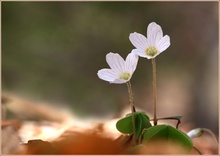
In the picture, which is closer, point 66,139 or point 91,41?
point 66,139

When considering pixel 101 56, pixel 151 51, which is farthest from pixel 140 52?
pixel 101 56

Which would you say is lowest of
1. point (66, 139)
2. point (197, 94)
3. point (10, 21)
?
point (66, 139)

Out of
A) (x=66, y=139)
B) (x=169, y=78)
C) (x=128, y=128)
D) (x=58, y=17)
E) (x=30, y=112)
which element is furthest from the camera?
(x=169, y=78)

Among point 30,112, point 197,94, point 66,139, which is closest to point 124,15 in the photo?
point 197,94

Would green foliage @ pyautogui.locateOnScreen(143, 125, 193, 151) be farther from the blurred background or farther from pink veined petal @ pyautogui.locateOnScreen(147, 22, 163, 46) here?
the blurred background

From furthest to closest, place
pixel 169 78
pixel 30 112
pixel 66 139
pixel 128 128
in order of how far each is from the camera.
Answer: pixel 169 78 < pixel 30 112 < pixel 128 128 < pixel 66 139

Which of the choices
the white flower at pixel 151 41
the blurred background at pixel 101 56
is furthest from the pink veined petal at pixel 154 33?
the blurred background at pixel 101 56

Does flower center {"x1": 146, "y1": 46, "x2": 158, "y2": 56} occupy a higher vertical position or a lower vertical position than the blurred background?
lower

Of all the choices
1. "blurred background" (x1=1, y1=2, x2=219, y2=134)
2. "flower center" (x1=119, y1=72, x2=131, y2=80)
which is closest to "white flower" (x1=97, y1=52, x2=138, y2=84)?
"flower center" (x1=119, y1=72, x2=131, y2=80)

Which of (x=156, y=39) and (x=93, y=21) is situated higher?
(x=93, y=21)

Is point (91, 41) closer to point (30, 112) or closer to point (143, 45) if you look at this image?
point (30, 112)
